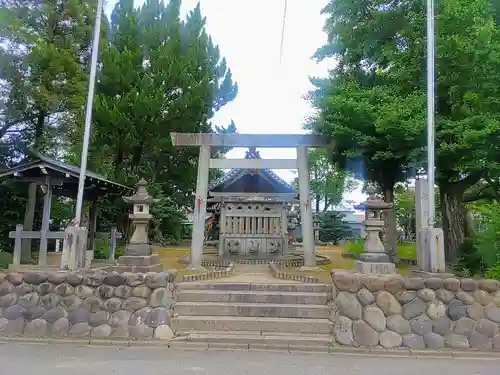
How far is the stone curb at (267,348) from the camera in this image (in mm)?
5395

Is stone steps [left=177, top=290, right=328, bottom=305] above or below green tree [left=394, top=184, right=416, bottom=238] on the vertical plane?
below

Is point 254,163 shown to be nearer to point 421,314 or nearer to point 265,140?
point 265,140

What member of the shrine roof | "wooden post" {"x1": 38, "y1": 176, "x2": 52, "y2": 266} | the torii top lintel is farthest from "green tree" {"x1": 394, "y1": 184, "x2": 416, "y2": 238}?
"wooden post" {"x1": 38, "y1": 176, "x2": 52, "y2": 266}

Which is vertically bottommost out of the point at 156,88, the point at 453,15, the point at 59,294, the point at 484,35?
the point at 59,294

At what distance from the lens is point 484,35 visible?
8.03 meters

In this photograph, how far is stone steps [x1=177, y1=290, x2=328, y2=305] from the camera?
6.80 meters

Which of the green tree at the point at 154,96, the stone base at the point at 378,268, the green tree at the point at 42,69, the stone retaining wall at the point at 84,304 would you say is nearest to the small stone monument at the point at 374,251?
the stone base at the point at 378,268

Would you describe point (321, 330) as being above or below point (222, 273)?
below

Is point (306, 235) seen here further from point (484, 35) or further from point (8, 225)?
point (8, 225)

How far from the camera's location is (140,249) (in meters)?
7.02

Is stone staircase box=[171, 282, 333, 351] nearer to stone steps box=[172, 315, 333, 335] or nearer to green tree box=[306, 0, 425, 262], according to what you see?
stone steps box=[172, 315, 333, 335]

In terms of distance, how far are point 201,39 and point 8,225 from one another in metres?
15.9

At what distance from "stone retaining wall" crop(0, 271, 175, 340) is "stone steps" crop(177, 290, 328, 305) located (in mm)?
711

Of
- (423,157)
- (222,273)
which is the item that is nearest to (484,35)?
(423,157)
